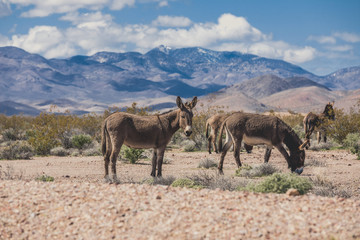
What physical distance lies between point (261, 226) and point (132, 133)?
6849 mm

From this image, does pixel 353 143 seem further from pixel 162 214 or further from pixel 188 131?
pixel 162 214

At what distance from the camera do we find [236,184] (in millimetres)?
11281

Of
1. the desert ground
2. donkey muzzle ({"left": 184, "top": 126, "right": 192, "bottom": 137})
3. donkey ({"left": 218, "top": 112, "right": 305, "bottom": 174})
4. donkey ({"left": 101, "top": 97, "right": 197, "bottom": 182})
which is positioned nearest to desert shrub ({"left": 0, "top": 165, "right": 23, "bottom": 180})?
donkey ({"left": 101, "top": 97, "right": 197, "bottom": 182})

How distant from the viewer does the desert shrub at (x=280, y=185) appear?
31.9 feet

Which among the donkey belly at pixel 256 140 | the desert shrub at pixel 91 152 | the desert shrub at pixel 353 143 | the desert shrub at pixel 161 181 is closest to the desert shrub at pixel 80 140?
the desert shrub at pixel 91 152

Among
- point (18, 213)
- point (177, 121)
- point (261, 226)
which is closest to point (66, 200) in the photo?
point (18, 213)

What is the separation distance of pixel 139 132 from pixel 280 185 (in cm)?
473

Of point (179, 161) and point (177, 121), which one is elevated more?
point (177, 121)

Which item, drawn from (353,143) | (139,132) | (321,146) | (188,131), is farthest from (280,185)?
(321,146)

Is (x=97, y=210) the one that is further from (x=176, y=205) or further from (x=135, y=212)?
(x=176, y=205)

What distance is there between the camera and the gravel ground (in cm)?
654

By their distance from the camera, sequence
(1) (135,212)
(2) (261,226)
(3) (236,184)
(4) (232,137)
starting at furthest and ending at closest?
(4) (232,137) → (3) (236,184) → (1) (135,212) → (2) (261,226)

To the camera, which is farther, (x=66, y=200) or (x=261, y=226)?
(x=66, y=200)

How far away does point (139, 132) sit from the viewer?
12773 mm
